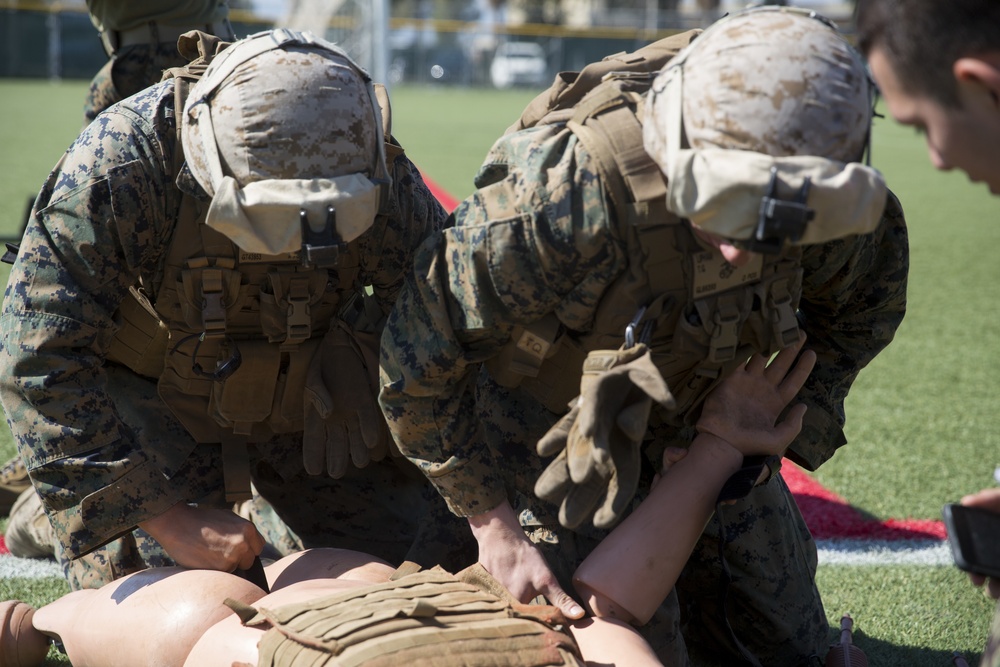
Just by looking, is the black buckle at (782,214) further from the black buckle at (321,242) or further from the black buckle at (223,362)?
the black buckle at (223,362)

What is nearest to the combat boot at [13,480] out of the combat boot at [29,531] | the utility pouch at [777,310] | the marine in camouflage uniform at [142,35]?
the combat boot at [29,531]

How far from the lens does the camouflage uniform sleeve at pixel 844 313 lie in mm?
2486

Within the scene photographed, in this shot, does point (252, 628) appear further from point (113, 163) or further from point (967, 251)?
point (967, 251)

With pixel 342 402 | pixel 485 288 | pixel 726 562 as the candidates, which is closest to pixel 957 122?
pixel 485 288

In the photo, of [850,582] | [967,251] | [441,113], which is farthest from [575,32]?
[850,582]

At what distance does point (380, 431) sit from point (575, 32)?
104 feet

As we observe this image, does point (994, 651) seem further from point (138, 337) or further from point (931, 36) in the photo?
point (138, 337)

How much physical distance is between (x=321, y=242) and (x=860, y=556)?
223 cm

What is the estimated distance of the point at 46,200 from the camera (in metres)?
2.49

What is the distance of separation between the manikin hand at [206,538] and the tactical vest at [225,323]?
379 mm

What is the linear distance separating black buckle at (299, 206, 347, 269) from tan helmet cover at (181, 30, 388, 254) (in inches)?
0.4

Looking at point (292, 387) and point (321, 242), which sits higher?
point (321, 242)

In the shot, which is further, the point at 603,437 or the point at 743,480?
the point at 743,480

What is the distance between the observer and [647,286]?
7.22 feet
